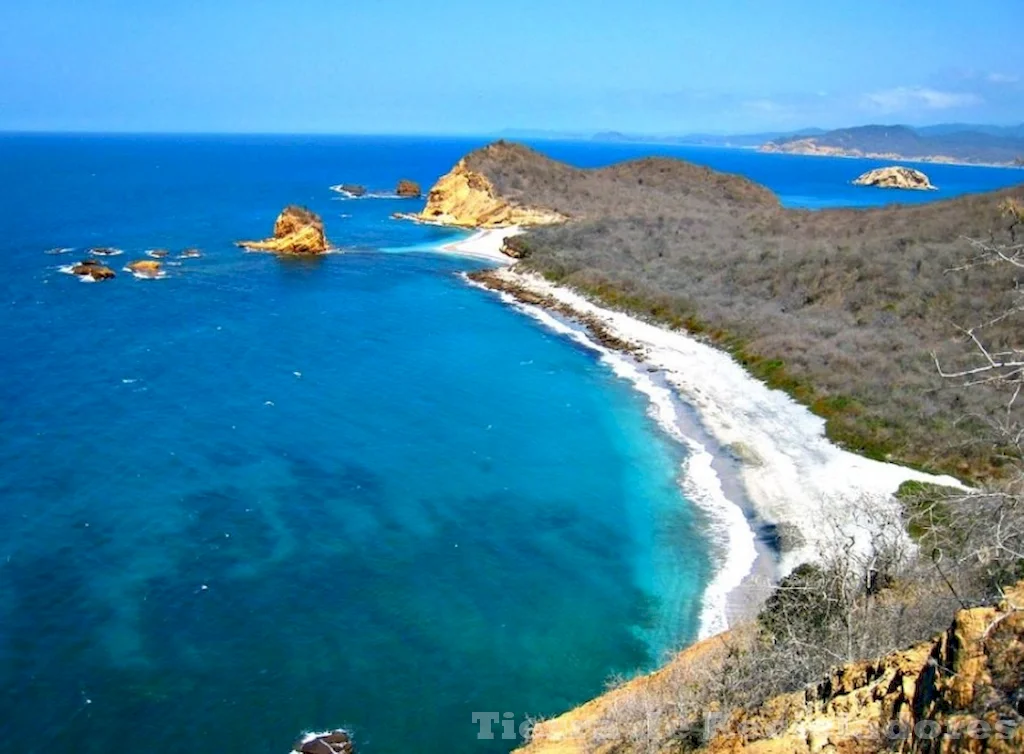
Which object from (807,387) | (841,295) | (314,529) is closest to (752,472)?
(807,387)

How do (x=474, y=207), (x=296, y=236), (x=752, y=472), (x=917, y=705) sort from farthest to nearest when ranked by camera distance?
(x=474, y=207)
(x=296, y=236)
(x=752, y=472)
(x=917, y=705)

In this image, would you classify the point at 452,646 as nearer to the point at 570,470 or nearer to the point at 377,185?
the point at 570,470

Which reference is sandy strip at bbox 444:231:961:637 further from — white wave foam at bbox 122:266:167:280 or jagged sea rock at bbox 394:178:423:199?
jagged sea rock at bbox 394:178:423:199

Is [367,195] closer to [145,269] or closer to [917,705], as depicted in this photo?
[145,269]

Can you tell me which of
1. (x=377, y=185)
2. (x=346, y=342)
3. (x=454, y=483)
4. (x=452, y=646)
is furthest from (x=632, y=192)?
(x=452, y=646)

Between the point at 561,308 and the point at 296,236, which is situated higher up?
the point at 296,236

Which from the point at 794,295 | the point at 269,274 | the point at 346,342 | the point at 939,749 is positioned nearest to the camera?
the point at 939,749
